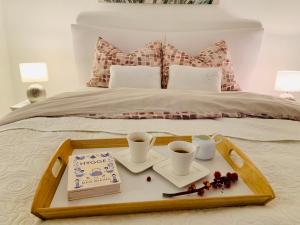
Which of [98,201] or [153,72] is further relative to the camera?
[153,72]

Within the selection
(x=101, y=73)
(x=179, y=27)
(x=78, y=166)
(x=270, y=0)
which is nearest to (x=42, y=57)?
(x=101, y=73)

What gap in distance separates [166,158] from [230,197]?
0.99 ft

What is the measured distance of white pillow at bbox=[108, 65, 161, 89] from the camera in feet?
6.70

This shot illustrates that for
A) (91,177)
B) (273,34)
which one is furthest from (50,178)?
(273,34)

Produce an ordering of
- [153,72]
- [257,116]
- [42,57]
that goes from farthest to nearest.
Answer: [42,57] < [153,72] < [257,116]

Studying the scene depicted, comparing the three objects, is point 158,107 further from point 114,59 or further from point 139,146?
point 114,59

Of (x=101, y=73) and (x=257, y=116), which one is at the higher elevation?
(x=101, y=73)

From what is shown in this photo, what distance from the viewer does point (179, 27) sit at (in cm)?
257

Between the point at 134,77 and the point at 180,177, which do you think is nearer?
the point at 180,177

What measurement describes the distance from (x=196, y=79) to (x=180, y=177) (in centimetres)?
127

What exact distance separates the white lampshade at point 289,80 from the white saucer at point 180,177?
6.21 feet

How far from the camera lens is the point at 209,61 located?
7.33 ft

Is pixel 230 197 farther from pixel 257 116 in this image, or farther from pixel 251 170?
pixel 257 116

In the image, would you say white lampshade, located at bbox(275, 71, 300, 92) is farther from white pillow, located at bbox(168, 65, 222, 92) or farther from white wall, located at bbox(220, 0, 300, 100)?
white pillow, located at bbox(168, 65, 222, 92)
